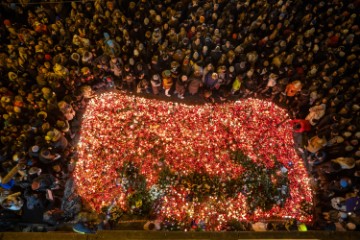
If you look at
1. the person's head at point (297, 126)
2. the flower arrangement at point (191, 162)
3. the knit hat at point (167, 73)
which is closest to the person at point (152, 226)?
the flower arrangement at point (191, 162)

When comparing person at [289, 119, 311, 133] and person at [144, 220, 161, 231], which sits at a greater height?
person at [289, 119, 311, 133]

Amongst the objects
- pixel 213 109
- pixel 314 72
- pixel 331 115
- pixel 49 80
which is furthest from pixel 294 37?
pixel 49 80

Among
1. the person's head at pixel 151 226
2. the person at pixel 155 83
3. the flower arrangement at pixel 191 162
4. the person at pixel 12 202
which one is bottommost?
the person's head at pixel 151 226

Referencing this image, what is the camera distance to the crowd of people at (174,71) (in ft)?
16.6

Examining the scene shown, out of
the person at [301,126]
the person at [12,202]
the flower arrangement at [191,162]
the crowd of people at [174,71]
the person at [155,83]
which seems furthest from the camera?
the person at [301,126]

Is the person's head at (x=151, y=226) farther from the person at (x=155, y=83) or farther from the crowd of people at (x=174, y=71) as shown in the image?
the person at (x=155, y=83)

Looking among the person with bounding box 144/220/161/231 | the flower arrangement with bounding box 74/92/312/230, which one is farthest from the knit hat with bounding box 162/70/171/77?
the person with bounding box 144/220/161/231

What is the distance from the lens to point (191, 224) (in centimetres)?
516

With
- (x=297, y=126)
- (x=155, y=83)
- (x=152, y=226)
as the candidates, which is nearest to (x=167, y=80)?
(x=155, y=83)

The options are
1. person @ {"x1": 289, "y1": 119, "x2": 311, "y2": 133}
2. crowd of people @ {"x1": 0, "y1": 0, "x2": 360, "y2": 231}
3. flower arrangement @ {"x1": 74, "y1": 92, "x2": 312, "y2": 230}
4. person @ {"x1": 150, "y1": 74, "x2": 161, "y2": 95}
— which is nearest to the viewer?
crowd of people @ {"x1": 0, "y1": 0, "x2": 360, "y2": 231}

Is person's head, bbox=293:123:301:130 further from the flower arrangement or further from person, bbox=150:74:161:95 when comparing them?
person, bbox=150:74:161:95

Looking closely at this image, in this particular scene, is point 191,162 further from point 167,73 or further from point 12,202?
point 12,202

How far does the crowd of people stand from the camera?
16.6ft

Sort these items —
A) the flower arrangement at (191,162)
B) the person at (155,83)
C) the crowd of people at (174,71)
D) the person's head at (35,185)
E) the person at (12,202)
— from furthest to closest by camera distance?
the person at (155,83), the flower arrangement at (191,162), the crowd of people at (174,71), the person's head at (35,185), the person at (12,202)
